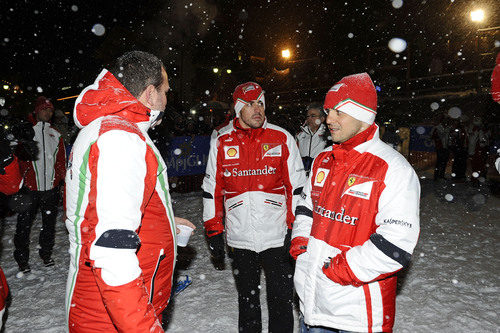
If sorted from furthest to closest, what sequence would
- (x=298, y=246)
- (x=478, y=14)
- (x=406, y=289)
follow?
(x=478, y=14), (x=406, y=289), (x=298, y=246)

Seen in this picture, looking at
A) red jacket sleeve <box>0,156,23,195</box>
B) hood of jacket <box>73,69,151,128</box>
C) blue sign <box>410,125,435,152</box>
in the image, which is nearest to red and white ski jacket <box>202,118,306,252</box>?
red jacket sleeve <box>0,156,23,195</box>

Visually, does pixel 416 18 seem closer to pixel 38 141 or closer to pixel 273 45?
pixel 273 45

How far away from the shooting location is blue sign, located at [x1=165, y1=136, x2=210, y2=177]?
9633 millimetres

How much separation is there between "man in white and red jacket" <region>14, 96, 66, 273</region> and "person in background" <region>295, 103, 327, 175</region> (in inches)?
153

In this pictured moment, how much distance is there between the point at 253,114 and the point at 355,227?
1.60 m

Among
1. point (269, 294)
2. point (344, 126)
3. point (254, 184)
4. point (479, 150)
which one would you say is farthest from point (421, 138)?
point (344, 126)

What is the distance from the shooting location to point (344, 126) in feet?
7.03

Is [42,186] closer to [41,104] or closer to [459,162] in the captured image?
[41,104]

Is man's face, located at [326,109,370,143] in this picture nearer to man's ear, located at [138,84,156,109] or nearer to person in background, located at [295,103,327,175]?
man's ear, located at [138,84,156,109]

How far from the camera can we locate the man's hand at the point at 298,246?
2.19 m

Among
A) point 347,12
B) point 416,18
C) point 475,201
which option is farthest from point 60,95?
point 475,201

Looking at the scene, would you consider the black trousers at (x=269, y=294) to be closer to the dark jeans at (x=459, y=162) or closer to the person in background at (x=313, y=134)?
the person in background at (x=313, y=134)

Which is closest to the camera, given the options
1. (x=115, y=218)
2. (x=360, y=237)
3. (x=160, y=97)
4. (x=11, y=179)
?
(x=115, y=218)

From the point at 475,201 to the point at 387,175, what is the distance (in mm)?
9625
